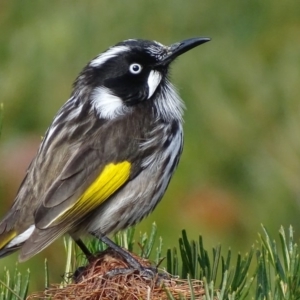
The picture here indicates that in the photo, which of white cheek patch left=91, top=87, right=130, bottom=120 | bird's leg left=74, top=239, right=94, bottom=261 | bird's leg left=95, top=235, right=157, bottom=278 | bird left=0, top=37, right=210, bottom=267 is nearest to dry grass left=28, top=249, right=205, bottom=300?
bird's leg left=95, top=235, right=157, bottom=278

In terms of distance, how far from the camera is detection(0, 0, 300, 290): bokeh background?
21.8 feet

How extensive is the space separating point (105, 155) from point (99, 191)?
0.69ft

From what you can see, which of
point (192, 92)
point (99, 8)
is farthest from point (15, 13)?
point (192, 92)

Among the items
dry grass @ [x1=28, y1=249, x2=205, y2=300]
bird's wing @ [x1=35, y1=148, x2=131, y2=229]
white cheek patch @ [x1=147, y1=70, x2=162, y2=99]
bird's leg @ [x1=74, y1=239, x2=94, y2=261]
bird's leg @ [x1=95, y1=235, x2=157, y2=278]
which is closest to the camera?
dry grass @ [x1=28, y1=249, x2=205, y2=300]

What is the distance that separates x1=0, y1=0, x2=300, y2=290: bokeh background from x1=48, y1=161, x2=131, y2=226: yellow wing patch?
2.94 feet

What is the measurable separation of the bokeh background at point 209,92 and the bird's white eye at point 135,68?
27.9 inches

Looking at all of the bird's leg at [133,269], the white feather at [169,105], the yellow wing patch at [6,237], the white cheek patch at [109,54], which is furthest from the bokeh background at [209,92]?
the bird's leg at [133,269]

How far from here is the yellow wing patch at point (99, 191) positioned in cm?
544

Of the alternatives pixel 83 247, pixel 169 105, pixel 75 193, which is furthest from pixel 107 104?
pixel 83 247

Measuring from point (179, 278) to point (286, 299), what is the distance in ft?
1.94

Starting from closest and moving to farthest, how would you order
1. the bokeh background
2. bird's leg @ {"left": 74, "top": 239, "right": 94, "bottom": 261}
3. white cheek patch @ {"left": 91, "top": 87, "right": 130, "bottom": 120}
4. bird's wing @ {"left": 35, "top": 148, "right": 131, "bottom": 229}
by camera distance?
1. bird's leg @ {"left": 74, "top": 239, "right": 94, "bottom": 261}
2. bird's wing @ {"left": 35, "top": 148, "right": 131, "bottom": 229}
3. white cheek patch @ {"left": 91, "top": 87, "right": 130, "bottom": 120}
4. the bokeh background

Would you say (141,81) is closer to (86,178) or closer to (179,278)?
(86,178)

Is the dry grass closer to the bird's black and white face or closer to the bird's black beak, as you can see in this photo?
the bird's black and white face

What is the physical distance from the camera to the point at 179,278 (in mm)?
4613
